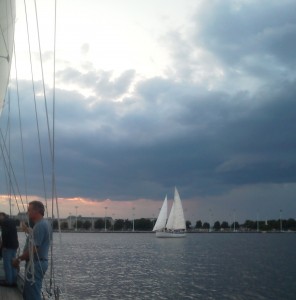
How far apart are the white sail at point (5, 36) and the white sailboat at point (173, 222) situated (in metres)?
104

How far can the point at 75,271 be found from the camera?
38750mm

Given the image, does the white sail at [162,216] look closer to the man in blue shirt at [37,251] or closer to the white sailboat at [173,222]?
the white sailboat at [173,222]

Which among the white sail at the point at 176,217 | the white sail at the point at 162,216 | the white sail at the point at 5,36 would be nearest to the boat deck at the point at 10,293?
the white sail at the point at 5,36

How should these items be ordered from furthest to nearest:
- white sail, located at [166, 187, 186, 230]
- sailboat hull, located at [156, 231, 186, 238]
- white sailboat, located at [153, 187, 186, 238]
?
sailboat hull, located at [156, 231, 186, 238]
white sailboat, located at [153, 187, 186, 238]
white sail, located at [166, 187, 186, 230]

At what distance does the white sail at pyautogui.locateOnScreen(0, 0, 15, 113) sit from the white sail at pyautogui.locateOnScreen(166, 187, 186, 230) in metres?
104

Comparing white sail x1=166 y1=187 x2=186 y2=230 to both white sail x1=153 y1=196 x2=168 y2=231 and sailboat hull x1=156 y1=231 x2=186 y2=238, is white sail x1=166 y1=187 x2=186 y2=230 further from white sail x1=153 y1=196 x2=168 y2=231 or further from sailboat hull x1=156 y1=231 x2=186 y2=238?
white sail x1=153 y1=196 x2=168 y2=231

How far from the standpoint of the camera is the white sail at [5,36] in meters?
9.30

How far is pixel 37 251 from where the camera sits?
7.27 metres

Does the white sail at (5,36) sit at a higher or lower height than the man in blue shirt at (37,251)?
higher

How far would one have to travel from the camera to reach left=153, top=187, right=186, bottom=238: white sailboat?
116 m

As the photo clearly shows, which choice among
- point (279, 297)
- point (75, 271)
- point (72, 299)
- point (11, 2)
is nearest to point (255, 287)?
point (279, 297)

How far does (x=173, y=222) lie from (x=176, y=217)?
7.15 ft

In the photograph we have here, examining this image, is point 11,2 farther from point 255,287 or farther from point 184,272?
point 184,272

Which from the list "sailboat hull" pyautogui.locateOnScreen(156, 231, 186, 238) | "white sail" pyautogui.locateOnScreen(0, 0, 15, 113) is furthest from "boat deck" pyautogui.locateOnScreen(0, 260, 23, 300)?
"sailboat hull" pyautogui.locateOnScreen(156, 231, 186, 238)
